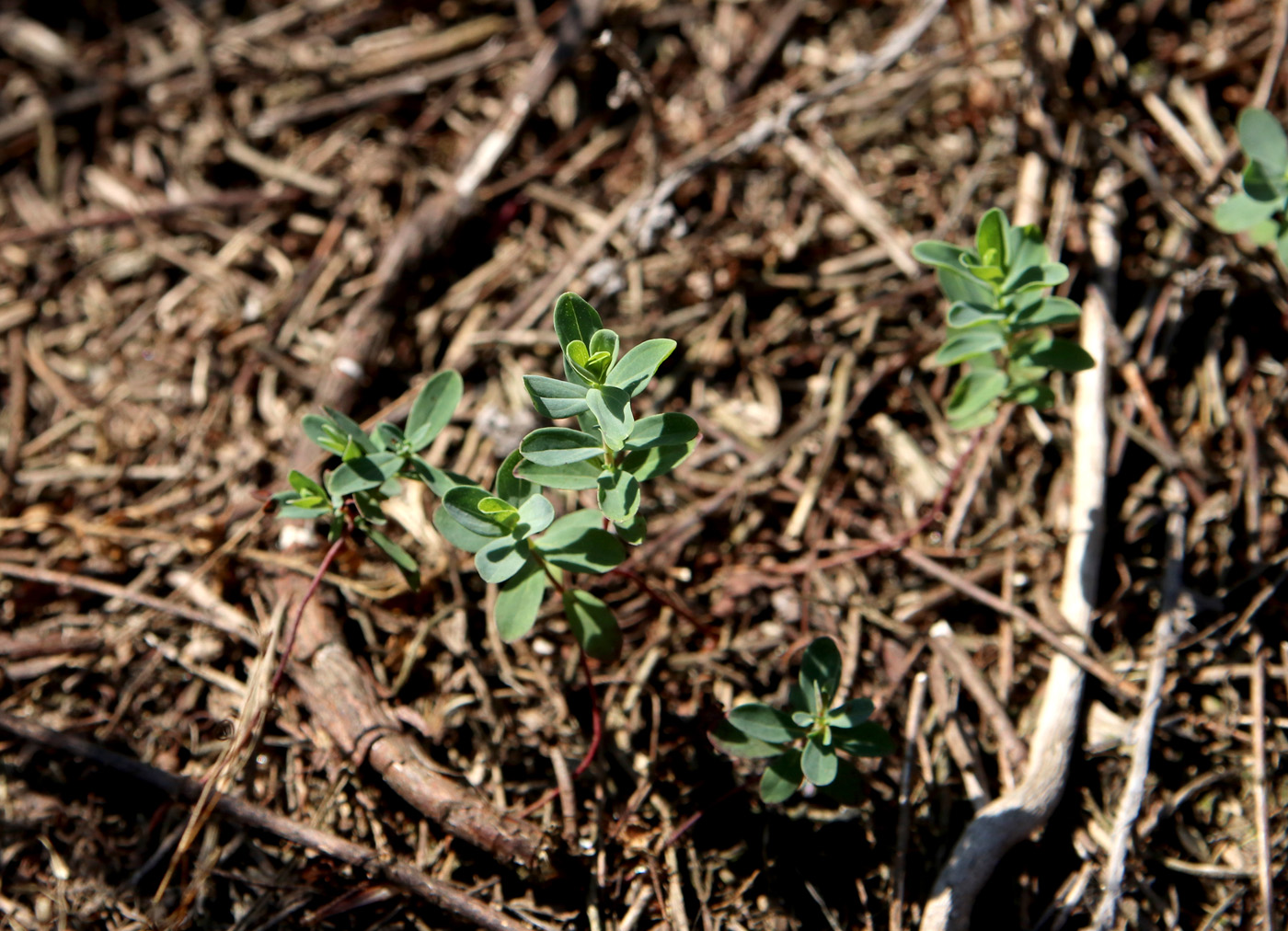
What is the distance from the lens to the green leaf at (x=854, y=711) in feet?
6.89

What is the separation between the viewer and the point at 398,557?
6.98 ft

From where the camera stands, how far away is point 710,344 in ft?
9.99

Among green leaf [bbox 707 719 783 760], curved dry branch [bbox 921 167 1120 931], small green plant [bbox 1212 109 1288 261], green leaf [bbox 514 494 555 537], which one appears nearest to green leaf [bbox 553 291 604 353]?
green leaf [bbox 514 494 555 537]

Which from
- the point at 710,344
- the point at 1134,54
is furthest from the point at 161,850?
the point at 1134,54

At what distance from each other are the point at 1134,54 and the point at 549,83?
86.1 inches

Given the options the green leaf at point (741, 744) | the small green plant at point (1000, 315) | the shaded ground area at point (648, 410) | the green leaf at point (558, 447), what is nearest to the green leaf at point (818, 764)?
the green leaf at point (741, 744)

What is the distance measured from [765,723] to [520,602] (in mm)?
663

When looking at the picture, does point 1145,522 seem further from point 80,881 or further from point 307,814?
point 80,881

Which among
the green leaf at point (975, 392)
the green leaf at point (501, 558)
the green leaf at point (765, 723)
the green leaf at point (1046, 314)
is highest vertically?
the green leaf at point (501, 558)

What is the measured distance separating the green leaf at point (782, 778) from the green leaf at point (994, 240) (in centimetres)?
134

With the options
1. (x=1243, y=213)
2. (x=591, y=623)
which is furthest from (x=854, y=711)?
(x=1243, y=213)

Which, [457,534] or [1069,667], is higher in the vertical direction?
[457,534]

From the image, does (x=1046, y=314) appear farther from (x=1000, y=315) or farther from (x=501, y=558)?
(x=501, y=558)

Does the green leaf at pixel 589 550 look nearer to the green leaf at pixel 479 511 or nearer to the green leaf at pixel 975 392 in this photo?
the green leaf at pixel 479 511
